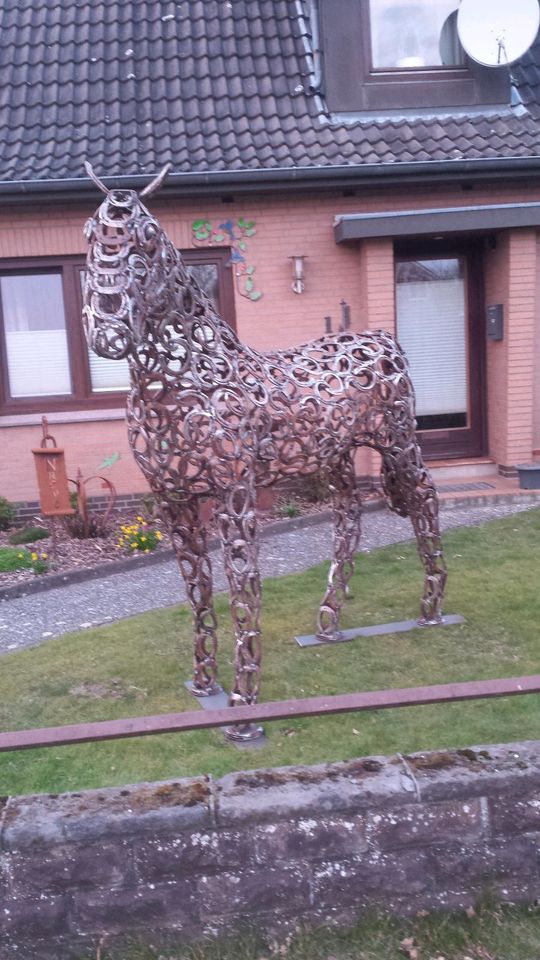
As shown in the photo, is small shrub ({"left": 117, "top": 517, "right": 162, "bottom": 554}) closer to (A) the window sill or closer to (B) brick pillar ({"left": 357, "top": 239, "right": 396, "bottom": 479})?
(A) the window sill

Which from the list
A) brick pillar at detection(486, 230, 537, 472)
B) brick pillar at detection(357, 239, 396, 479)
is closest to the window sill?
brick pillar at detection(357, 239, 396, 479)

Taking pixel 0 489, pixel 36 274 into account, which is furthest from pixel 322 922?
pixel 36 274

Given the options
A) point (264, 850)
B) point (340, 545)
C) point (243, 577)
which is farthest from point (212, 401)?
point (264, 850)

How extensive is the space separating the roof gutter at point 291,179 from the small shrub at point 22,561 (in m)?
3.61

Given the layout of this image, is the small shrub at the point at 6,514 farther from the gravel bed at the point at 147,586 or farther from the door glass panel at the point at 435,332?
the door glass panel at the point at 435,332

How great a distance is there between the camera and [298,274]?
28.8 feet

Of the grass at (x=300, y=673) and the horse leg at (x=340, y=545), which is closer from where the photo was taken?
the grass at (x=300, y=673)

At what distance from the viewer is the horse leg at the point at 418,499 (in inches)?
193

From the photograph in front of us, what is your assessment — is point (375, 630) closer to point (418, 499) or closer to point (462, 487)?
point (418, 499)

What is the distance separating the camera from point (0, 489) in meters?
8.87

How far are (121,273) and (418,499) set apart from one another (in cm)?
239

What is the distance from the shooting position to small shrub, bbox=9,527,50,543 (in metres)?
7.98

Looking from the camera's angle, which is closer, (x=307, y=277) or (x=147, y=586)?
(x=147, y=586)

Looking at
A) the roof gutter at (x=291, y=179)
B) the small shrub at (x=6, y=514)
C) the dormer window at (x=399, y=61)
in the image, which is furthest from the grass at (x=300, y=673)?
the dormer window at (x=399, y=61)
